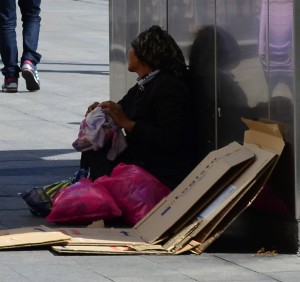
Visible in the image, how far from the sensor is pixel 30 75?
12.5m

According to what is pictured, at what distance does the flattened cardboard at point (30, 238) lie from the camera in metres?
6.14

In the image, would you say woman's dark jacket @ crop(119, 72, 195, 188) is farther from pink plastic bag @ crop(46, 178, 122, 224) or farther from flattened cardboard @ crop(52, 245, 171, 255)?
flattened cardboard @ crop(52, 245, 171, 255)

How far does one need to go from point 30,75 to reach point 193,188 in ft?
20.7

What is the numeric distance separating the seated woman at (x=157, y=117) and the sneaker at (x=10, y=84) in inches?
206

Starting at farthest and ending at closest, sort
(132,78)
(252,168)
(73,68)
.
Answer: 1. (73,68)
2. (132,78)
3. (252,168)

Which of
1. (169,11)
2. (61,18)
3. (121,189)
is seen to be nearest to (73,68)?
(61,18)

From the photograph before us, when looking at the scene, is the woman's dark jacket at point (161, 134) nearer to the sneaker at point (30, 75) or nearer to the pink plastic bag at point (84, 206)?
the pink plastic bag at point (84, 206)

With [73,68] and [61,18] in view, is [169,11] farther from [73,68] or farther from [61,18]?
[61,18]

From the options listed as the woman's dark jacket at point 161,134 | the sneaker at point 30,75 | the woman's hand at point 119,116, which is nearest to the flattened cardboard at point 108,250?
the woman's dark jacket at point 161,134

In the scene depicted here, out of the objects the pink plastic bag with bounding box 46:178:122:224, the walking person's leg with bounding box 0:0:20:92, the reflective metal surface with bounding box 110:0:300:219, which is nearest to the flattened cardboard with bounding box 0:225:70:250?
the pink plastic bag with bounding box 46:178:122:224

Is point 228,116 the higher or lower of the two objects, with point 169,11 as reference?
lower

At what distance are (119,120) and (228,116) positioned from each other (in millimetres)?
629

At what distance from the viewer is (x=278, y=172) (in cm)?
625

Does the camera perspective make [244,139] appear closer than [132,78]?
Yes
